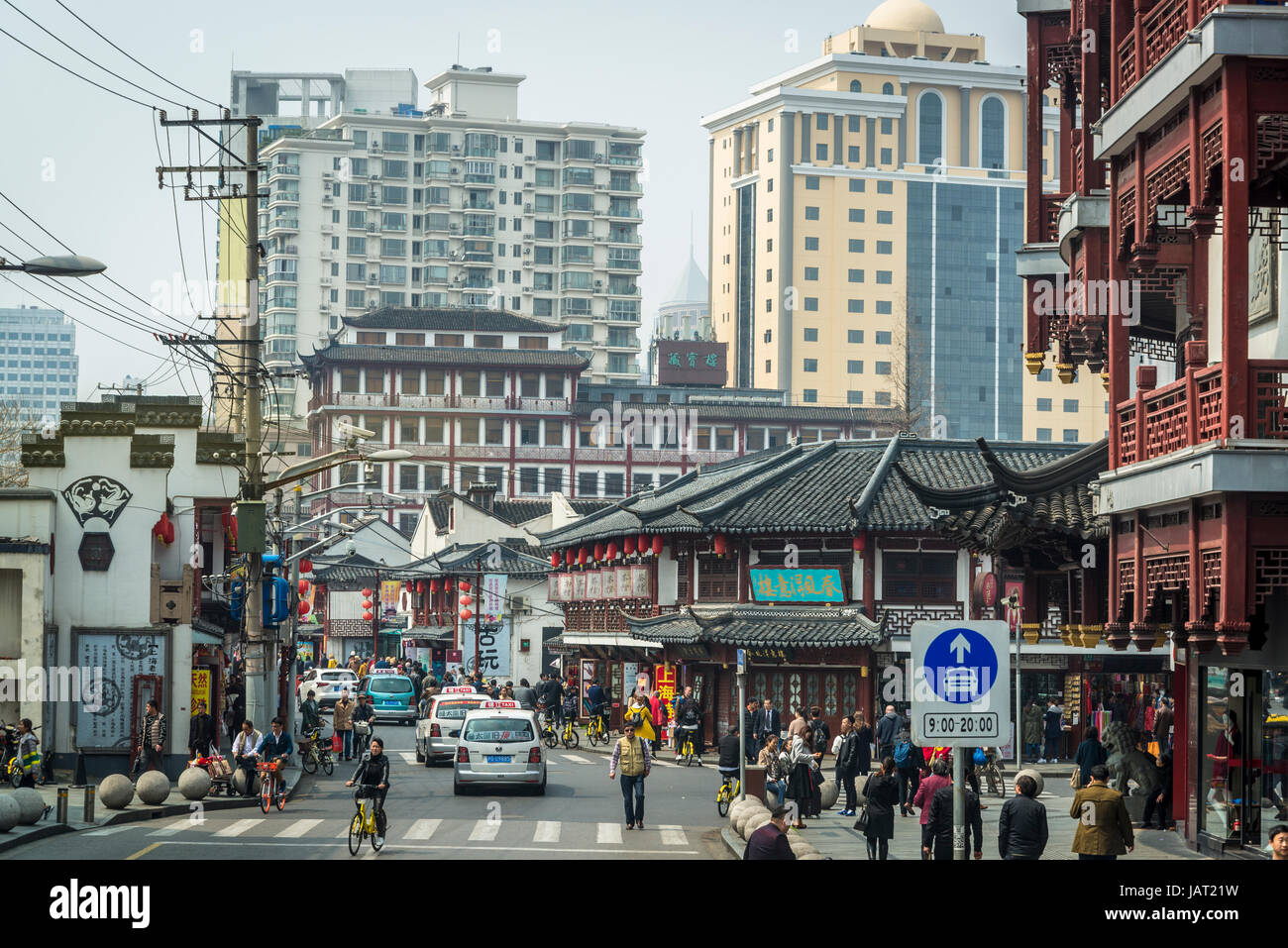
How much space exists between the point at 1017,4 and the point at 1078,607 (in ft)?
31.7

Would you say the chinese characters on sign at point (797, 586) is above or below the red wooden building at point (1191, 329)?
below

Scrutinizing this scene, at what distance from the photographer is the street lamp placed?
18750 mm

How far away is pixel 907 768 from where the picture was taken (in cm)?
3112

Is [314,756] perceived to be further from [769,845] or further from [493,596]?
[493,596]

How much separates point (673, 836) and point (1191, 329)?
12.3 metres

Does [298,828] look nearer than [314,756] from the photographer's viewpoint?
Yes

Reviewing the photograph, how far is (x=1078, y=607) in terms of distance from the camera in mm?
27891

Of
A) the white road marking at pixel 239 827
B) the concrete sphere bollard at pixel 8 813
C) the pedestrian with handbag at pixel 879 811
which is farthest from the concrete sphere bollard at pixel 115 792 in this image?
the pedestrian with handbag at pixel 879 811

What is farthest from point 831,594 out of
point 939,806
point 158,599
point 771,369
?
point 771,369

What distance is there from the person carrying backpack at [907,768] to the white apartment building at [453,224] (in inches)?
4794

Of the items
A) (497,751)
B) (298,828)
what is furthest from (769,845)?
(497,751)

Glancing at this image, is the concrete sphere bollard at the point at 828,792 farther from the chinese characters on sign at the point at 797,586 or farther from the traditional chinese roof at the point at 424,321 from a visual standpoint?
the traditional chinese roof at the point at 424,321

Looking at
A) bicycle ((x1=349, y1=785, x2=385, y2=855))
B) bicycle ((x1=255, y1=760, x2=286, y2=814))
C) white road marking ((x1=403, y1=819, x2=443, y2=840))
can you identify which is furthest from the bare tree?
bicycle ((x1=349, y1=785, x2=385, y2=855))

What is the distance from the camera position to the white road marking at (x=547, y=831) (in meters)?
26.2
